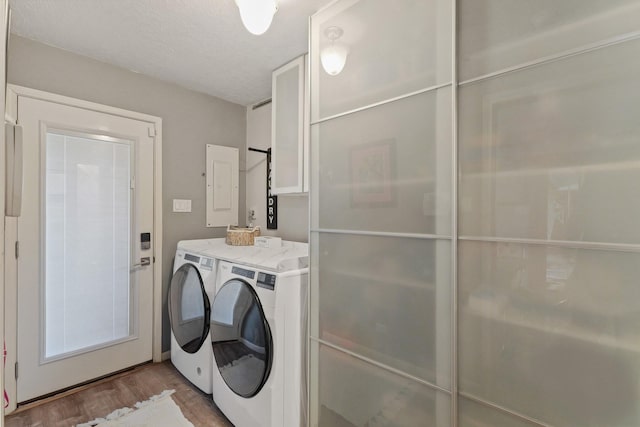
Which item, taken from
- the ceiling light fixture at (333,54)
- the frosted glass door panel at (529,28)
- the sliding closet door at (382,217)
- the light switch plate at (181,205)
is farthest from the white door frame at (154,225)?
the frosted glass door panel at (529,28)

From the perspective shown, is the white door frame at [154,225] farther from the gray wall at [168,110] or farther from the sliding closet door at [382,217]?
the sliding closet door at [382,217]

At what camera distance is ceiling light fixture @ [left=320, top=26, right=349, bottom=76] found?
4.95 ft

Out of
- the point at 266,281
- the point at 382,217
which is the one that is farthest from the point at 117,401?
the point at 382,217

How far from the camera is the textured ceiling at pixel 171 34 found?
168 cm

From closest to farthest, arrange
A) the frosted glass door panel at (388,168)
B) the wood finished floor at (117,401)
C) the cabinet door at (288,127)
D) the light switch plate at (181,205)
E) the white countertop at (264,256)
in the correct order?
the frosted glass door panel at (388,168) < the white countertop at (264,256) < the wood finished floor at (117,401) < the cabinet door at (288,127) < the light switch plate at (181,205)

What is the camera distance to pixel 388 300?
4.35ft

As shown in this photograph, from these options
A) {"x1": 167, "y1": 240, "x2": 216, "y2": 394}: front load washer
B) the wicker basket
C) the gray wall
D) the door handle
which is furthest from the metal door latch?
the wicker basket

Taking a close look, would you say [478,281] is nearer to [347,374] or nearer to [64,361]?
[347,374]

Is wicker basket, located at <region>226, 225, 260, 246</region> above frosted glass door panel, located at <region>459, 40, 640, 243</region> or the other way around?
the other way around

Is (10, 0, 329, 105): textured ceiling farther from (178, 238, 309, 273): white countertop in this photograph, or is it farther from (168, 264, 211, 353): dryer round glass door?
(168, 264, 211, 353): dryer round glass door

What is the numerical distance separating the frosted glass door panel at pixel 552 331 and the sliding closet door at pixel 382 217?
99mm

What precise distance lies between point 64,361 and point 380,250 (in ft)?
7.97

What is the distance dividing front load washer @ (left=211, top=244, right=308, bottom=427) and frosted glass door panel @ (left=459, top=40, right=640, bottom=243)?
0.96m

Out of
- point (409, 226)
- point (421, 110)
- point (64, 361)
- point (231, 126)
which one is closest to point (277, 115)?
point (231, 126)
